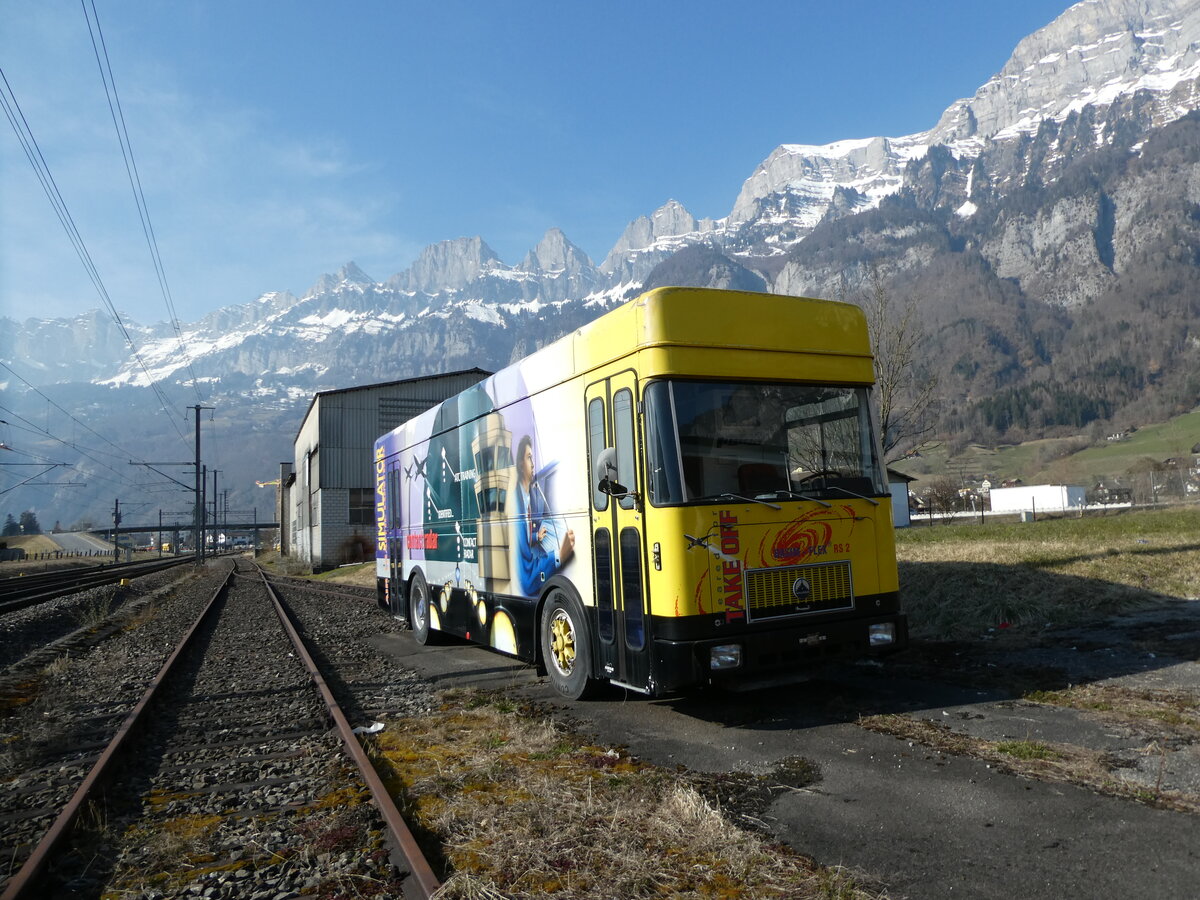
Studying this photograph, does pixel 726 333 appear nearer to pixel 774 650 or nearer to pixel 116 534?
pixel 774 650

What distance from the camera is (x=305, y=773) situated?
5508 mm

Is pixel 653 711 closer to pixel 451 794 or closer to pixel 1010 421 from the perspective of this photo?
pixel 451 794

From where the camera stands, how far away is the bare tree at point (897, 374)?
1784cm

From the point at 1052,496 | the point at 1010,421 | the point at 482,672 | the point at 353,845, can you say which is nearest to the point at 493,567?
the point at 482,672

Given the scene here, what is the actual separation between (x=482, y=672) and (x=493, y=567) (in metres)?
1.35

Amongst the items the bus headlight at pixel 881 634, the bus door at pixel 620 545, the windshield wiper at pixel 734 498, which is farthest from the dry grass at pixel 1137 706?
the bus door at pixel 620 545

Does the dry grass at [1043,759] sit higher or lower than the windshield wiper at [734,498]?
lower

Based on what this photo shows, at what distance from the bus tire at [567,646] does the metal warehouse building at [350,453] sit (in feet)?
108

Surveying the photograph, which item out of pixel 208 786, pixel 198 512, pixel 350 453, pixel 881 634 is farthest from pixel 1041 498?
pixel 208 786

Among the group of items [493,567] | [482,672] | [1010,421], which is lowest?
[482,672]

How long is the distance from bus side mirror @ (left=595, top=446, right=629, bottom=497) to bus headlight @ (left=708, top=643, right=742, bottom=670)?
4.41ft

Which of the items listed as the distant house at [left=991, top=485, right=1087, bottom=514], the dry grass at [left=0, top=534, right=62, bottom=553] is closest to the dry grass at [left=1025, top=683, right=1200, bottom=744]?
the distant house at [left=991, top=485, right=1087, bottom=514]

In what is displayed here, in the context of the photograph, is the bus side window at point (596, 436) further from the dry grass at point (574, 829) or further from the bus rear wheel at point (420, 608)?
the bus rear wheel at point (420, 608)

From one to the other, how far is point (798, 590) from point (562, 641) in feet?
7.59
